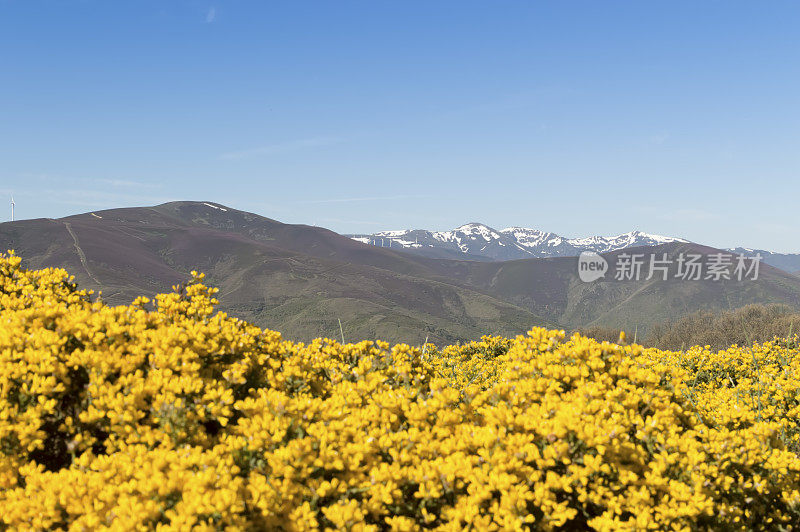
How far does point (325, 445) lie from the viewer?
349 centimetres

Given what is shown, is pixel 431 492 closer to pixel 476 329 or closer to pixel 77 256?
pixel 476 329

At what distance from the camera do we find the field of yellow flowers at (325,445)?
3078 mm

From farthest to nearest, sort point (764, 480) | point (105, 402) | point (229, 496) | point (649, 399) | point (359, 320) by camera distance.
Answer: point (359, 320) < point (649, 399) < point (764, 480) < point (105, 402) < point (229, 496)

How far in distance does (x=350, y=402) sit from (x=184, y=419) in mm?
1416

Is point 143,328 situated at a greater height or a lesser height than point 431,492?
greater

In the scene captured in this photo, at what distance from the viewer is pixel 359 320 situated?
15162cm

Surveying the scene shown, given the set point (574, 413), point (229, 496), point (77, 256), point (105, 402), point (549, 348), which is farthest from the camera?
point (77, 256)

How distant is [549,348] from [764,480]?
86.6 inches

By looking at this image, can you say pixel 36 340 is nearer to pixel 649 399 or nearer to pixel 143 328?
pixel 143 328

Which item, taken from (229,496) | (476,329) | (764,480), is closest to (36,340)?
(229,496)

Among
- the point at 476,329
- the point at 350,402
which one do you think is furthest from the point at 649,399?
the point at 476,329

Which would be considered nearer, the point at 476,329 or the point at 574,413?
the point at 574,413

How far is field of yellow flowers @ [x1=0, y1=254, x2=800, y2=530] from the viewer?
121 inches

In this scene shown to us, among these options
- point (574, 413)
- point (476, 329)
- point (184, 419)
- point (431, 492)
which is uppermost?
point (574, 413)
